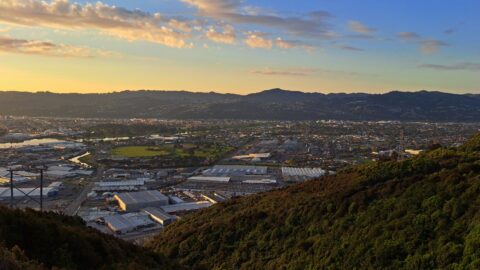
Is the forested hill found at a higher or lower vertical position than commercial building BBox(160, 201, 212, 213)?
higher

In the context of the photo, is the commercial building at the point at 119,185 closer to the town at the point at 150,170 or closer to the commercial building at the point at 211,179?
the town at the point at 150,170

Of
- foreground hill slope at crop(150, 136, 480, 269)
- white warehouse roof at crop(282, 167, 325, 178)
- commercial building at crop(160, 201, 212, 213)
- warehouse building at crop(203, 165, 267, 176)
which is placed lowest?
commercial building at crop(160, 201, 212, 213)

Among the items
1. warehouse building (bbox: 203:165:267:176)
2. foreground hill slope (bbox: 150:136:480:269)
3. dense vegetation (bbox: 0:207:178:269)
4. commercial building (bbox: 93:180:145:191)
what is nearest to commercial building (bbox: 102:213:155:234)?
foreground hill slope (bbox: 150:136:480:269)

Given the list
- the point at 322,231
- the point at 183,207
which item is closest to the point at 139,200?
the point at 183,207

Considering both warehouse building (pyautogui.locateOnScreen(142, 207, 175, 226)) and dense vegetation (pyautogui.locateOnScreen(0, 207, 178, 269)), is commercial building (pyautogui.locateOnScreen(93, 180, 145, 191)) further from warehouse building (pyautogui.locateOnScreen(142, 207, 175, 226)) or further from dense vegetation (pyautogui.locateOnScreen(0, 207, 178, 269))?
dense vegetation (pyautogui.locateOnScreen(0, 207, 178, 269))

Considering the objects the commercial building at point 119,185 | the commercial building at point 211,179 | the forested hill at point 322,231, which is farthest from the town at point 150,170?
the forested hill at point 322,231


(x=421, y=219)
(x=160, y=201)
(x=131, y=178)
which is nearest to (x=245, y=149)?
(x=131, y=178)
